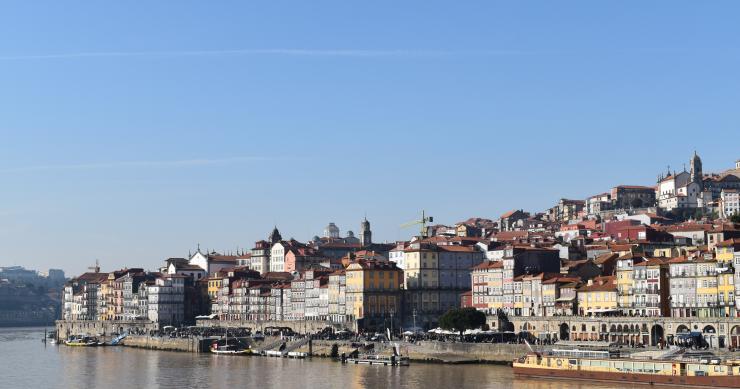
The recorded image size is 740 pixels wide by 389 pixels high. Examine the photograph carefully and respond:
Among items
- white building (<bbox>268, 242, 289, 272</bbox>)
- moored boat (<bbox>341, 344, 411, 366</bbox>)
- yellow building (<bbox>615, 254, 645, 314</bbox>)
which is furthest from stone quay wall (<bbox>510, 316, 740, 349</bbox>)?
white building (<bbox>268, 242, 289, 272</bbox>)

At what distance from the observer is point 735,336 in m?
80.2

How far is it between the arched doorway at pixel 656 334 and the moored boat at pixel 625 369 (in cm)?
1068

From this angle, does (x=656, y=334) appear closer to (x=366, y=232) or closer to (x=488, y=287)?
(x=488, y=287)

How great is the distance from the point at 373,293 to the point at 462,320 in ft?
66.8

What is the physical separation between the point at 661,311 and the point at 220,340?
45.1 m

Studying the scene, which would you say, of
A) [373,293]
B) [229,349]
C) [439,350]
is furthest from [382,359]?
[373,293]

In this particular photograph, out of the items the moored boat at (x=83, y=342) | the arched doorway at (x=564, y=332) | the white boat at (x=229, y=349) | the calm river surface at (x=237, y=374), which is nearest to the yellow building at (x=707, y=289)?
the arched doorway at (x=564, y=332)

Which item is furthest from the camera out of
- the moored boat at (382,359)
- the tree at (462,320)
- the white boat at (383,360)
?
the tree at (462,320)

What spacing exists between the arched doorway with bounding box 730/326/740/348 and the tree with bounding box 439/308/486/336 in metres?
25.9

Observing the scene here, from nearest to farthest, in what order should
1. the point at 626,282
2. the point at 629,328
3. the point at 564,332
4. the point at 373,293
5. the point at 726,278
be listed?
the point at 726,278
the point at 629,328
the point at 626,282
the point at 564,332
the point at 373,293

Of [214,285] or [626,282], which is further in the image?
[214,285]

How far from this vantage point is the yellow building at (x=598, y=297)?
3755 inches

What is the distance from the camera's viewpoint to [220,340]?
116812 millimetres

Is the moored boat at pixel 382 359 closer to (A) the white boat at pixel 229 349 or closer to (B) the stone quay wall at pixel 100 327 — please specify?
(A) the white boat at pixel 229 349
